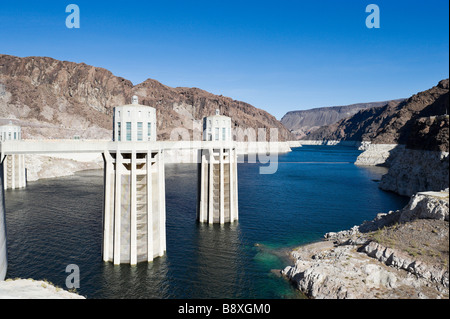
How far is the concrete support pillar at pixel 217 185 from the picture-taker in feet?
156

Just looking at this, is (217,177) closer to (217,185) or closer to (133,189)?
(217,185)

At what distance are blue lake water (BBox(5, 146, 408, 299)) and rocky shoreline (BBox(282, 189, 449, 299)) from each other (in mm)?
2765

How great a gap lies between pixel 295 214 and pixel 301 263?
89.4 ft

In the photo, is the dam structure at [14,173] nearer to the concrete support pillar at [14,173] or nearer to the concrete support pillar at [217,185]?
the concrete support pillar at [14,173]

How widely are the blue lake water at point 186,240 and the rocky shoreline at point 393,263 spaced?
276 centimetres

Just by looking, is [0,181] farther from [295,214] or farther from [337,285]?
[295,214]

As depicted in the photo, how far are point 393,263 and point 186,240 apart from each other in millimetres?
24733

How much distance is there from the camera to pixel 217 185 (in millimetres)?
47656

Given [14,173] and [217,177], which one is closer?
[217,177]

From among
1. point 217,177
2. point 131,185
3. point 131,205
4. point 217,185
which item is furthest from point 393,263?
point 217,177

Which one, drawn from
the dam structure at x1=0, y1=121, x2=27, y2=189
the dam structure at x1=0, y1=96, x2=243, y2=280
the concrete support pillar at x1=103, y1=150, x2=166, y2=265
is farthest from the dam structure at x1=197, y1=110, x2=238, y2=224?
the dam structure at x1=0, y1=121, x2=27, y2=189

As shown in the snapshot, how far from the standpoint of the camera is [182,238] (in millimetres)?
41688

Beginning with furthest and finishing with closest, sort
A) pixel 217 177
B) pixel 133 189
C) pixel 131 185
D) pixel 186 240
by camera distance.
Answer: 1. pixel 217 177
2. pixel 186 240
3. pixel 131 185
4. pixel 133 189
